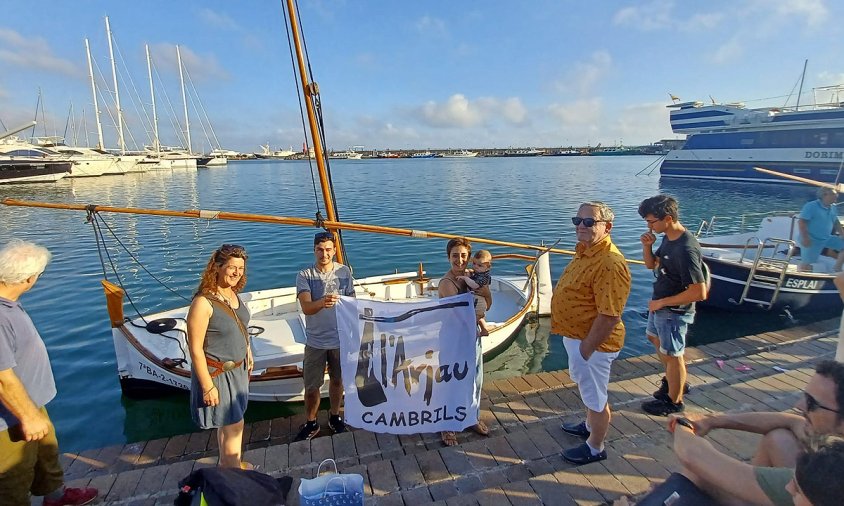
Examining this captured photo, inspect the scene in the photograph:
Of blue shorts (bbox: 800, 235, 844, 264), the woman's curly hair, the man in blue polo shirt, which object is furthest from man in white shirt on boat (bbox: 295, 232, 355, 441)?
blue shorts (bbox: 800, 235, 844, 264)

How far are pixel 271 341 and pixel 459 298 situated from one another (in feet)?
14.1

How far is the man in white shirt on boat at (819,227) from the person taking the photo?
307 inches

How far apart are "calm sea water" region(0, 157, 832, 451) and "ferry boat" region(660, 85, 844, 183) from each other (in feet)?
11.5

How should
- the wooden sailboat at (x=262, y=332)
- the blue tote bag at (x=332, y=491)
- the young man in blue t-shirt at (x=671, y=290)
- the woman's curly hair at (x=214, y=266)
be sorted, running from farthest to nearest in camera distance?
1. the wooden sailboat at (x=262, y=332)
2. the young man in blue t-shirt at (x=671, y=290)
3. the woman's curly hair at (x=214, y=266)
4. the blue tote bag at (x=332, y=491)

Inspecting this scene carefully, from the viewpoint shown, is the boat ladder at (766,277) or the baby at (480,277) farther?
the boat ladder at (766,277)

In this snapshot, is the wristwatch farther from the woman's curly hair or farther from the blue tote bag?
the woman's curly hair

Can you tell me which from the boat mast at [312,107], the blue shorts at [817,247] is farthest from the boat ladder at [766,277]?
the boat mast at [312,107]

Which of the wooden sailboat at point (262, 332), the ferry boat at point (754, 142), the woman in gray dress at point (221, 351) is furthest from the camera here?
the ferry boat at point (754, 142)

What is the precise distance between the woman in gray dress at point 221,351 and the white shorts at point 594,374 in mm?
2956

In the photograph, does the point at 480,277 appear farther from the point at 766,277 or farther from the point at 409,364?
the point at 766,277

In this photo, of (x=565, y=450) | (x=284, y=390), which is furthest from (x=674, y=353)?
(x=284, y=390)

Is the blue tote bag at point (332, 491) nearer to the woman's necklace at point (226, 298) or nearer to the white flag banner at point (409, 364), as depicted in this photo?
the white flag banner at point (409, 364)

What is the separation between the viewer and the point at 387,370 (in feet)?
13.5

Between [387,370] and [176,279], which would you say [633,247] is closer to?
[387,370]
